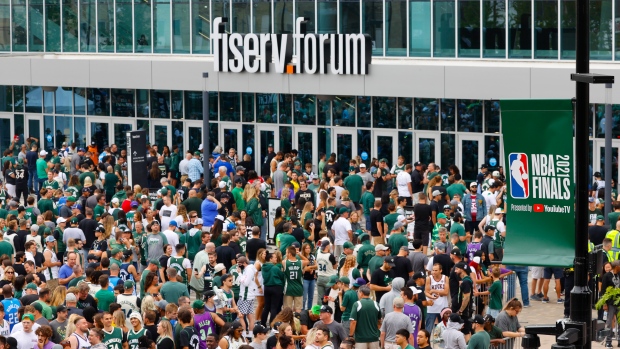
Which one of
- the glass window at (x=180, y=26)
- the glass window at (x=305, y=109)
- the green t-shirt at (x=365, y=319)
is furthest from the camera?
the glass window at (x=180, y=26)

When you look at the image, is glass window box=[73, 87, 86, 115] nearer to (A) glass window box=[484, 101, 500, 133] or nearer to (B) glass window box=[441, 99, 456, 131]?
(B) glass window box=[441, 99, 456, 131]

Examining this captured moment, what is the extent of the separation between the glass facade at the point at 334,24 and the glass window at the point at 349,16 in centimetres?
3

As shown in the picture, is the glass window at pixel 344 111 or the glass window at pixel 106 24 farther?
the glass window at pixel 106 24

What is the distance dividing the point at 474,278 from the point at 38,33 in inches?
1123

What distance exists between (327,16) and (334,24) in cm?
36

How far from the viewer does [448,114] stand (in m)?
36.7

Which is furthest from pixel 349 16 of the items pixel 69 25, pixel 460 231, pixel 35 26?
pixel 460 231

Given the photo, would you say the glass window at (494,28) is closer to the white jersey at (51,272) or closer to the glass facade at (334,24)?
the glass facade at (334,24)

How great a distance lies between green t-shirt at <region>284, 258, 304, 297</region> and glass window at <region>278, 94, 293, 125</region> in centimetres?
1897

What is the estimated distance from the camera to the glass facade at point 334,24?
34.6m

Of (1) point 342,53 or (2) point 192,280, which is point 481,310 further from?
(1) point 342,53

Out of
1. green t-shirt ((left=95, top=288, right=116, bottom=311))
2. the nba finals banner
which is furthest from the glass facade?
the nba finals banner

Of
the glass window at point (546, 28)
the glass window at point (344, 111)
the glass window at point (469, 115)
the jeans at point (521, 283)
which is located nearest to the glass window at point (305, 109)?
the glass window at point (344, 111)

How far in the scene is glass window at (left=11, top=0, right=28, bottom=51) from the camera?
46.4 metres
